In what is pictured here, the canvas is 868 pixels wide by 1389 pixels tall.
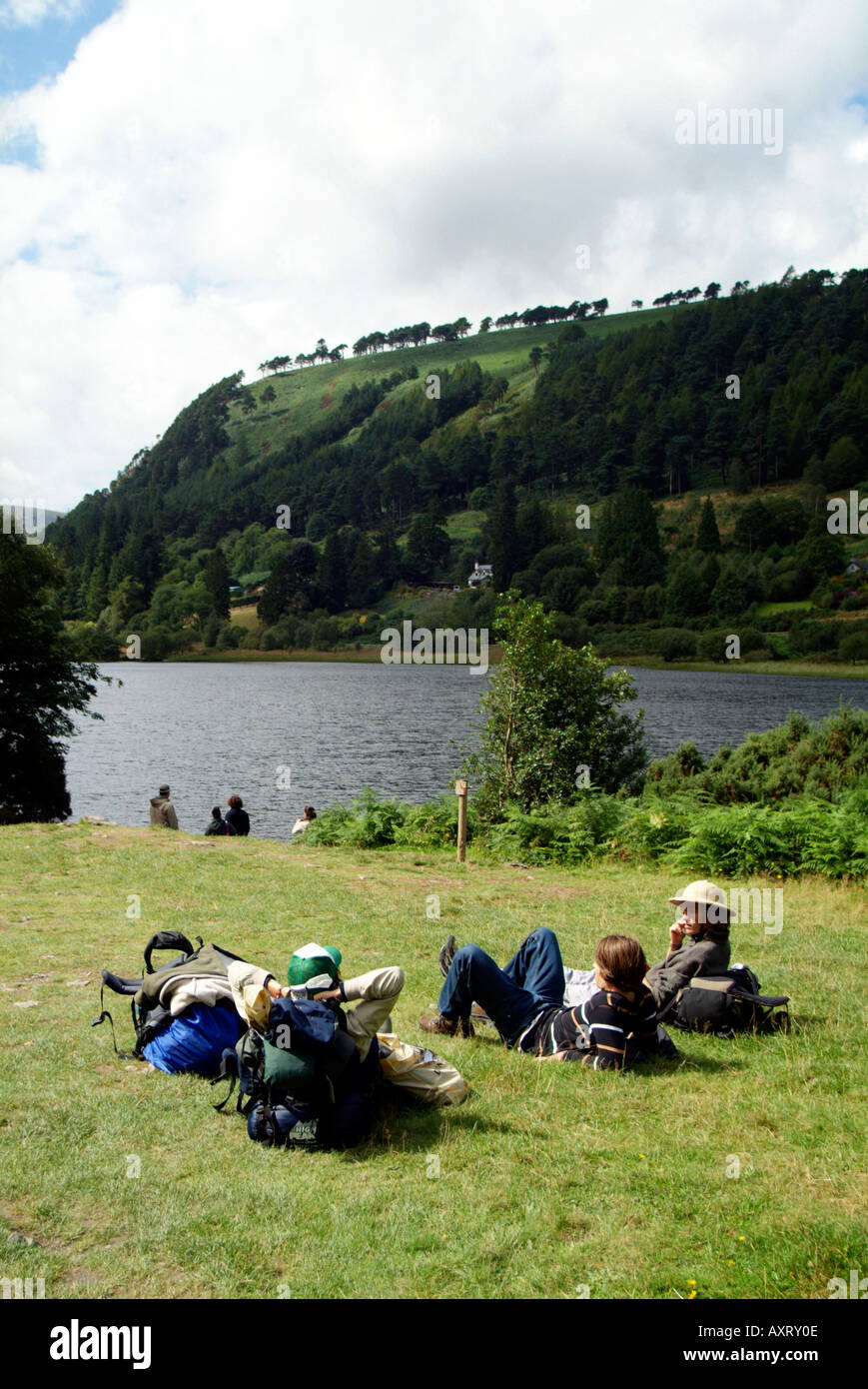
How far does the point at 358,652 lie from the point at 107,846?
14858 centimetres

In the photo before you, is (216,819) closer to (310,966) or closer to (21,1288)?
(310,966)

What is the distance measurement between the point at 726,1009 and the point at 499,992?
1.90 meters

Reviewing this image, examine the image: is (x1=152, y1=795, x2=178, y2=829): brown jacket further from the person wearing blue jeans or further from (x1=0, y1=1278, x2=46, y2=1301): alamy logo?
(x1=0, y1=1278, x2=46, y2=1301): alamy logo

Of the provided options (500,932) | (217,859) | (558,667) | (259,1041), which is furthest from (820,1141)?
(558,667)

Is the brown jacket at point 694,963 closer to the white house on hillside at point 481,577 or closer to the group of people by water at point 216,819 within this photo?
the group of people by water at point 216,819

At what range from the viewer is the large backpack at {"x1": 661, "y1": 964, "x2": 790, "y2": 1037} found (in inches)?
304

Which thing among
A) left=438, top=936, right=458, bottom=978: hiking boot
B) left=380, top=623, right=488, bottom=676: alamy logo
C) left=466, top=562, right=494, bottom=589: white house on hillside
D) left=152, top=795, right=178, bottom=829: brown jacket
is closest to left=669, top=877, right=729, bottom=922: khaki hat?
left=438, top=936, right=458, bottom=978: hiking boot

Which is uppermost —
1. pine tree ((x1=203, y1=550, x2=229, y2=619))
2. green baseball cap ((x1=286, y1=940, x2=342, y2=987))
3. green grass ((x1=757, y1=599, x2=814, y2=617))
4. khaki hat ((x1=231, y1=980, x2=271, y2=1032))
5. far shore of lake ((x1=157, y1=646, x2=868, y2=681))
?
pine tree ((x1=203, y1=550, x2=229, y2=619))

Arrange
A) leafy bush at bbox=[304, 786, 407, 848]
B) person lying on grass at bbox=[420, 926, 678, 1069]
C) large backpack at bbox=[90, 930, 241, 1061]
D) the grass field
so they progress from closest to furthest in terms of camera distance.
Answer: the grass field, person lying on grass at bbox=[420, 926, 678, 1069], large backpack at bbox=[90, 930, 241, 1061], leafy bush at bbox=[304, 786, 407, 848]

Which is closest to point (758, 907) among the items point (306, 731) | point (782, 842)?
point (782, 842)

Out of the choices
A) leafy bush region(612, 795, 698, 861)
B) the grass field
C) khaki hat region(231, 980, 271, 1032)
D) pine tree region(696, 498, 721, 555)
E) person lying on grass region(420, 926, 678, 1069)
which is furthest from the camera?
pine tree region(696, 498, 721, 555)

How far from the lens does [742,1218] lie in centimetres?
473

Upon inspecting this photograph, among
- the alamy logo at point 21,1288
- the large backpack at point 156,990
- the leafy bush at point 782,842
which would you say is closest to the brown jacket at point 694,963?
the large backpack at point 156,990
